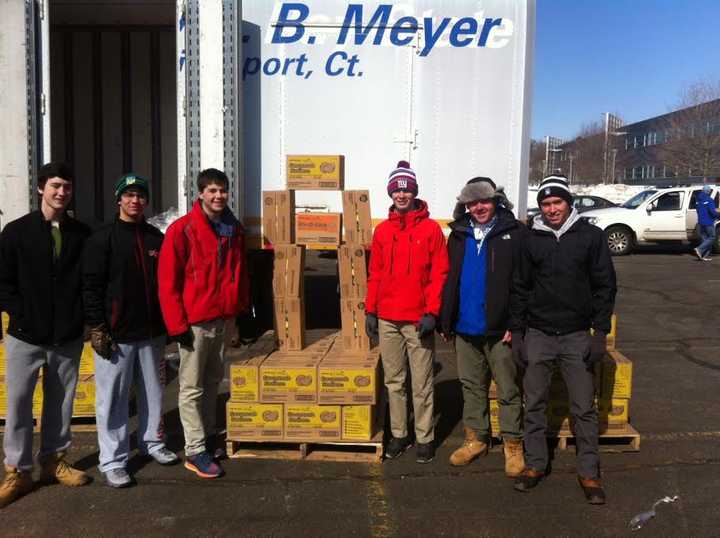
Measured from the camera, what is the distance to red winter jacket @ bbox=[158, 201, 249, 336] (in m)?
4.05

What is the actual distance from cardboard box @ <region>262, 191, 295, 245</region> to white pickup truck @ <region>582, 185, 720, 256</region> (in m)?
13.5

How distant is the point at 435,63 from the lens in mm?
6133

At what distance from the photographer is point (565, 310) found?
12.9 ft

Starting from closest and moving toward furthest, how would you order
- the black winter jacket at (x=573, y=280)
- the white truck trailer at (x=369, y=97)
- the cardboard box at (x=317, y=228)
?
1. the black winter jacket at (x=573, y=280)
2. the cardboard box at (x=317, y=228)
3. the white truck trailer at (x=369, y=97)

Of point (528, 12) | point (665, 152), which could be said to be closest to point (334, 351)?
point (528, 12)

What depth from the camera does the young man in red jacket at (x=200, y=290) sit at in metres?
4.07

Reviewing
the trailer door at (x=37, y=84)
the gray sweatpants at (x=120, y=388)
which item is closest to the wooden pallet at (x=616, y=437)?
the gray sweatpants at (x=120, y=388)

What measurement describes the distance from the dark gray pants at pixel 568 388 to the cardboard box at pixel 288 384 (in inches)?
57.5

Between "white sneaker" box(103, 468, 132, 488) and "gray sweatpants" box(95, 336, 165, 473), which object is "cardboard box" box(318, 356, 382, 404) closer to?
"gray sweatpants" box(95, 336, 165, 473)

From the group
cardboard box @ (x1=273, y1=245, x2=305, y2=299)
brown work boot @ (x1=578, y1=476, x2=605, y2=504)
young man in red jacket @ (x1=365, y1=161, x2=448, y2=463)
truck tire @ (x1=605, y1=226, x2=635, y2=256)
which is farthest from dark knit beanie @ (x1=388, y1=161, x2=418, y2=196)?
truck tire @ (x1=605, y1=226, x2=635, y2=256)

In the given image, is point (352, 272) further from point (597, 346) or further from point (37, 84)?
point (37, 84)

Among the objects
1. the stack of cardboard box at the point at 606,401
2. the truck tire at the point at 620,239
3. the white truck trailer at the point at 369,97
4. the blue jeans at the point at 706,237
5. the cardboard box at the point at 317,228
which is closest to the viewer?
the stack of cardboard box at the point at 606,401

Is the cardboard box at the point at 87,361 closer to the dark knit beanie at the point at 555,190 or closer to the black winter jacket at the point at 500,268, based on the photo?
the black winter jacket at the point at 500,268

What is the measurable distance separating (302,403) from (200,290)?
110 centimetres
